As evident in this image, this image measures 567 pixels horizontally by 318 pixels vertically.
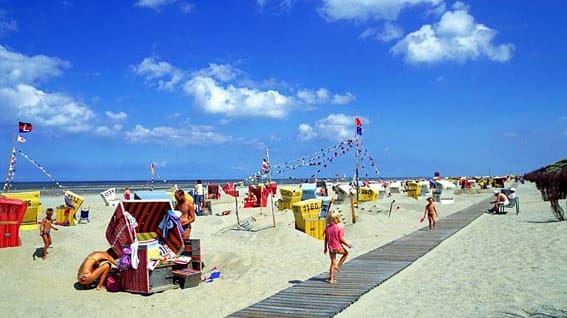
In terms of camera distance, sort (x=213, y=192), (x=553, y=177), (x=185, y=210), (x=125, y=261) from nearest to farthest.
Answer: (x=553, y=177) < (x=125, y=261) < (x=185, y=210) < (x=213, y=192)

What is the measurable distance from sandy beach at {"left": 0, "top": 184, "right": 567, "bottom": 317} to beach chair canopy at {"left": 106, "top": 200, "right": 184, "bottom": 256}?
3.38 feet

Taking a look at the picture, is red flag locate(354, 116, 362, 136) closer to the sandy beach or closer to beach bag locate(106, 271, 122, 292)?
the sandy beach

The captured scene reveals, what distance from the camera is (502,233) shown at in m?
14.8

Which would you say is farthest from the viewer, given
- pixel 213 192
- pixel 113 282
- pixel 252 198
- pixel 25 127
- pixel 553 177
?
pixel 213 192

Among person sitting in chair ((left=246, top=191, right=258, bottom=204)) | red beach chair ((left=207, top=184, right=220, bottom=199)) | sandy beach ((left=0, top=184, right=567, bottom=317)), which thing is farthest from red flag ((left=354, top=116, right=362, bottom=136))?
red beach chair ((left=207, top=184, right=220, bottom=199))

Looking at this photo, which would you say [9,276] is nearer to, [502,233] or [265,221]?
[265,221]

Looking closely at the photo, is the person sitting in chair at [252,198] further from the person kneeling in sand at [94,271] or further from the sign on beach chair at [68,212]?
the person kneeling in sand at [94,271]

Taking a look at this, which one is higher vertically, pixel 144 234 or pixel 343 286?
pixel 144 234

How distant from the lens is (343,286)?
8258mm

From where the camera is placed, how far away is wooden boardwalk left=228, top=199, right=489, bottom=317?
22.5ft

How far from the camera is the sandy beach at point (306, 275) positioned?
23.7 feet

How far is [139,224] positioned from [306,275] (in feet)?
12.1

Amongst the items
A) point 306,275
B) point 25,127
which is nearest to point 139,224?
point 306,275

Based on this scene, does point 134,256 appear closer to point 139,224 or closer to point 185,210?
point 139,224
